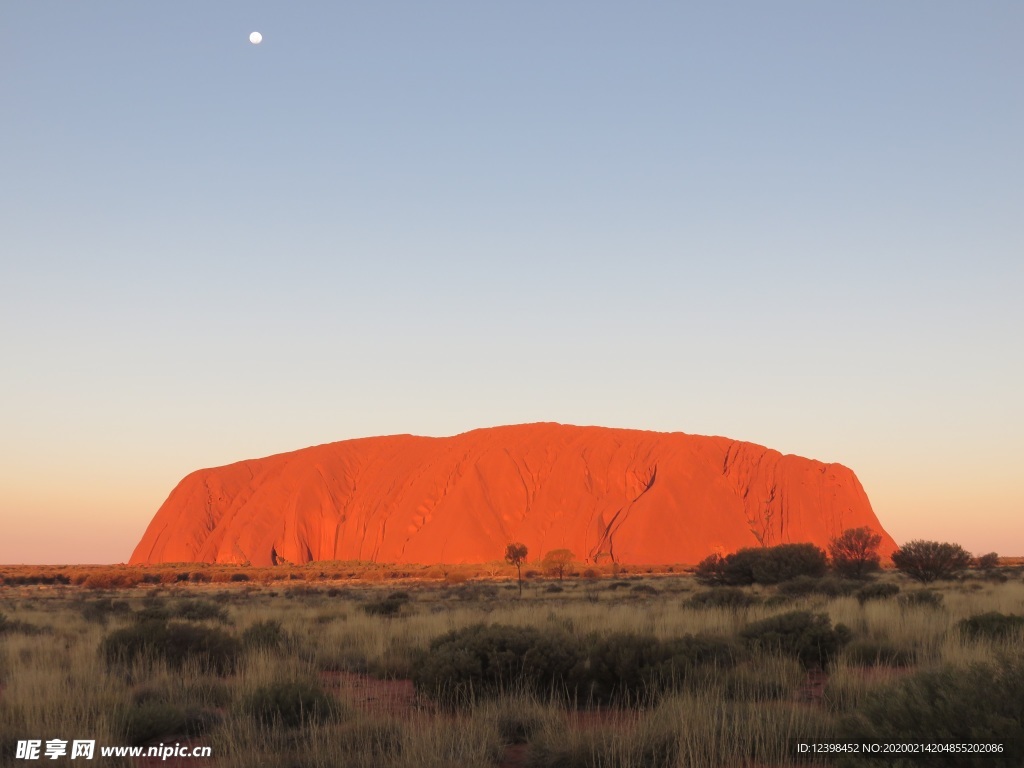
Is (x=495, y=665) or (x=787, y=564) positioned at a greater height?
(x=495, y=665)

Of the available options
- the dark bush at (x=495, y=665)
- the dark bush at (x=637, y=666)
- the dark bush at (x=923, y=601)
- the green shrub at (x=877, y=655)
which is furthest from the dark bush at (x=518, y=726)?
the dark bush at (x=923, y=601)

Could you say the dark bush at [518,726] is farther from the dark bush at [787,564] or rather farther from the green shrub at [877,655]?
the dark bush at [787,564]

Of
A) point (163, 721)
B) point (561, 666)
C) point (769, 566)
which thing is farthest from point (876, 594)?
point (163, 721)

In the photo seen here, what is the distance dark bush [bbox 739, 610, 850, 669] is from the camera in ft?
32.6

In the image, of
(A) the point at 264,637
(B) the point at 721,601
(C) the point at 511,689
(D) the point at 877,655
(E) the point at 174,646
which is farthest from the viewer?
(B) the point at 721,601

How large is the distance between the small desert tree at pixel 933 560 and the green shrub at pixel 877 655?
2825cm

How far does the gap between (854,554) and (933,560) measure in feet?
25.2

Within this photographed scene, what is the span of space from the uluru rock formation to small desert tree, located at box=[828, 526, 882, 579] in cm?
2554

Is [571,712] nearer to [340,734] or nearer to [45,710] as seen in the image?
[340,734]

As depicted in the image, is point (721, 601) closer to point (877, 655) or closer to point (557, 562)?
point (877, 655)

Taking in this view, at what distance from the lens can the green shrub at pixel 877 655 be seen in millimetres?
9508

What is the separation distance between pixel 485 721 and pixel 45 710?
391cm

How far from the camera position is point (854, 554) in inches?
1694

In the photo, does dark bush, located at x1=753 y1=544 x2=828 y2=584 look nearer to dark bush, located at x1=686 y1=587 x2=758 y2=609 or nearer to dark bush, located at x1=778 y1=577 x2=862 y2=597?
dark bush, located at x1=778 y1=577 x2=862 y2=597
